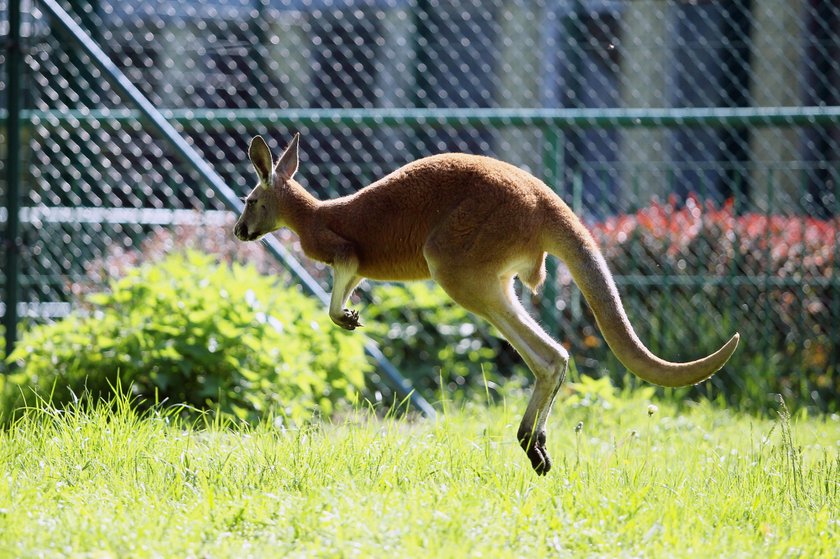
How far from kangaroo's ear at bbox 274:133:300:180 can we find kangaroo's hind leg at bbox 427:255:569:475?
0.68 metres

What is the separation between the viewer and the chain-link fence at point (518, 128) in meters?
6.67

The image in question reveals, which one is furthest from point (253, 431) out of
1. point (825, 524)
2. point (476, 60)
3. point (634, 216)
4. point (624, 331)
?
point (476, 60)

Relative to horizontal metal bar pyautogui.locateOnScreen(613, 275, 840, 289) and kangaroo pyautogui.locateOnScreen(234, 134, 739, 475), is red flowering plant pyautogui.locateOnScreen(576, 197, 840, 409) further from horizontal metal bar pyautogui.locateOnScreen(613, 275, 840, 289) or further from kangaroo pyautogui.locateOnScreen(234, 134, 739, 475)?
kangaroo pyautogui.locateOnScreen(234, 134, 739, 475)

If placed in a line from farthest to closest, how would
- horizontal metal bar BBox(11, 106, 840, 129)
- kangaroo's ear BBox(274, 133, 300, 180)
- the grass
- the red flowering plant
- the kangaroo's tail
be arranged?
the red flowering plant → horizontal metal bar BBox(11, 106, 840, 129) → kangaroo's ear BBox(274, 133, 300, 180) → the kangaroo's tail → the grass

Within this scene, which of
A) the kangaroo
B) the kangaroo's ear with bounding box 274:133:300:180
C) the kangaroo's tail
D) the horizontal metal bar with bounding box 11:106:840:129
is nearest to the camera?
the kangaroo's tail

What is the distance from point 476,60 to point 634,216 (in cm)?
365

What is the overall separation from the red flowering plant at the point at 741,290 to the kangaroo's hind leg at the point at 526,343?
10.2 ft

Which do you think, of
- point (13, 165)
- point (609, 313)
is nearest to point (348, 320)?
point (609, 313)

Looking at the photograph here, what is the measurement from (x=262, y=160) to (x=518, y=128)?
3.30 m

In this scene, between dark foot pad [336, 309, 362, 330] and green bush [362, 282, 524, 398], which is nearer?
dark foot pad [336, 309, 362, 330]

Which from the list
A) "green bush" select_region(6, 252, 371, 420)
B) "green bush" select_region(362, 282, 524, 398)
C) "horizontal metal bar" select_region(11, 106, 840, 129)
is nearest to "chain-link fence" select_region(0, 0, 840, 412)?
"horizontal metal bar" select_region(11, 106, 840, 129)

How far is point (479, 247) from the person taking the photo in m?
3.64

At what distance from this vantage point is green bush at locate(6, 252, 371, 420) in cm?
524

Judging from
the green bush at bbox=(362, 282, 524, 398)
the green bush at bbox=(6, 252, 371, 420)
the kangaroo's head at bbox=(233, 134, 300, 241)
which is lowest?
the green bush at bbox=(362, 282, 524, 398)
